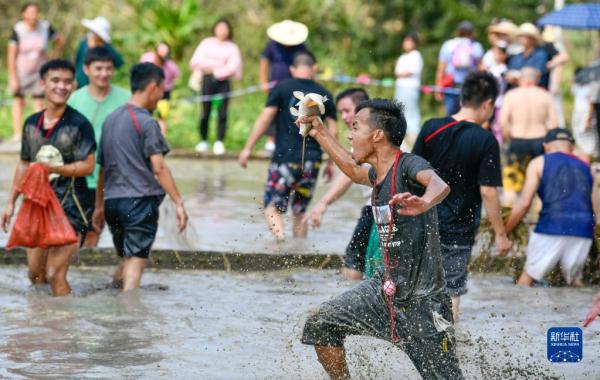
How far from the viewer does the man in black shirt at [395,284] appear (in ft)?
20.5

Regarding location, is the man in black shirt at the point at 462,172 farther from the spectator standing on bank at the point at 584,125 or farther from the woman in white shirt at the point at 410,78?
the woman in white shirt at the point at 410,78

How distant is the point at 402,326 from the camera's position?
6301 millimetres

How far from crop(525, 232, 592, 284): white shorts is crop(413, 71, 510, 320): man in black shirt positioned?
88.5 inches

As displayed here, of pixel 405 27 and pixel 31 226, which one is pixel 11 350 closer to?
pixel 31 226

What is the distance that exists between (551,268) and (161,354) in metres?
3.92

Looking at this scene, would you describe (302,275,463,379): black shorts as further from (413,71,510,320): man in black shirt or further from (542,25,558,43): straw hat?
(542,25,558,43): straw hat

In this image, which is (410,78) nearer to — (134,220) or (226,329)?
(134,220)

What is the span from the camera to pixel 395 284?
6309 mm

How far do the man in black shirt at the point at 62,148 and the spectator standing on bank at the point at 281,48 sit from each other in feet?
21.3

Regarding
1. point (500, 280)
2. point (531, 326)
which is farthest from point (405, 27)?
point (531, 326)

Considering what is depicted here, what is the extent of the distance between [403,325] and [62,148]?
12.4ft

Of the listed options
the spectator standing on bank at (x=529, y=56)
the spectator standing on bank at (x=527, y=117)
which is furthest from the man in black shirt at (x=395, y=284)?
the spectator standing on bank at (x=529, y=56)

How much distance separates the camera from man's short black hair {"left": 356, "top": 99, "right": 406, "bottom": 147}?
634 cm

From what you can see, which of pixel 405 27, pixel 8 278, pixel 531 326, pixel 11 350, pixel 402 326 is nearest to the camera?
pixel 402 326
